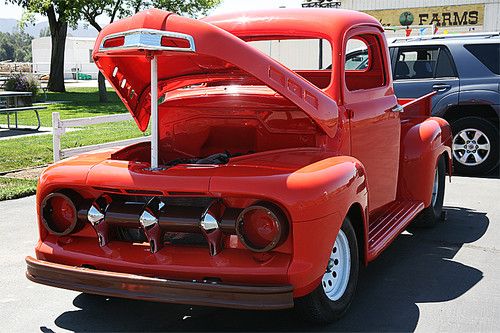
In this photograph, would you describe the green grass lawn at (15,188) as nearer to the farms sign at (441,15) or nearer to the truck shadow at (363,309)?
the truck shadow at (363,309)

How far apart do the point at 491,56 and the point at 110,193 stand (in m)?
7.65

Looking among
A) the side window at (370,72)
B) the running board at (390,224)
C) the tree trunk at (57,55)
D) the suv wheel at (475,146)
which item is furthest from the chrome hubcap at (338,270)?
the tree trunk at (57,55)

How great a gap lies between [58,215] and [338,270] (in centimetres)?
176

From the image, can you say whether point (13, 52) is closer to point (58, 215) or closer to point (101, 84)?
point (101, 84)

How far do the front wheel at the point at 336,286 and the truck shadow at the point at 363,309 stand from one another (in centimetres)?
13

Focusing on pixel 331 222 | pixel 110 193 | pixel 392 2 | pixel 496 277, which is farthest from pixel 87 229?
pixel 392 2

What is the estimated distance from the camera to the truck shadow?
4.28 m

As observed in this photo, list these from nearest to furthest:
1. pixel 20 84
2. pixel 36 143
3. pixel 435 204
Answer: pixel 435 204
pixel 36 143
pixel 20 84

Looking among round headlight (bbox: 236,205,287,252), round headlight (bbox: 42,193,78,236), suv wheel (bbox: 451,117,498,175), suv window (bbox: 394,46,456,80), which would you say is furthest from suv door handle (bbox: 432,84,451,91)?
round headlight (bbox: 42,193,78,236)

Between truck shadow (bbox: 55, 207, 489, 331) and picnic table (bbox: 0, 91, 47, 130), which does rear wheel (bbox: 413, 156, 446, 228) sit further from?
picnic table (bbox: 0, 91, 47, 130)

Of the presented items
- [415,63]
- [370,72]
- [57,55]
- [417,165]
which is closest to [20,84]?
[57,55]

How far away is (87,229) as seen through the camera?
4219 mm

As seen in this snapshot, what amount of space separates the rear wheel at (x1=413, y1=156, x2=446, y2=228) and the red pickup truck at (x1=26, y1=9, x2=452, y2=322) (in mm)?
1359

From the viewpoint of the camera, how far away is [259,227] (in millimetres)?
3770
